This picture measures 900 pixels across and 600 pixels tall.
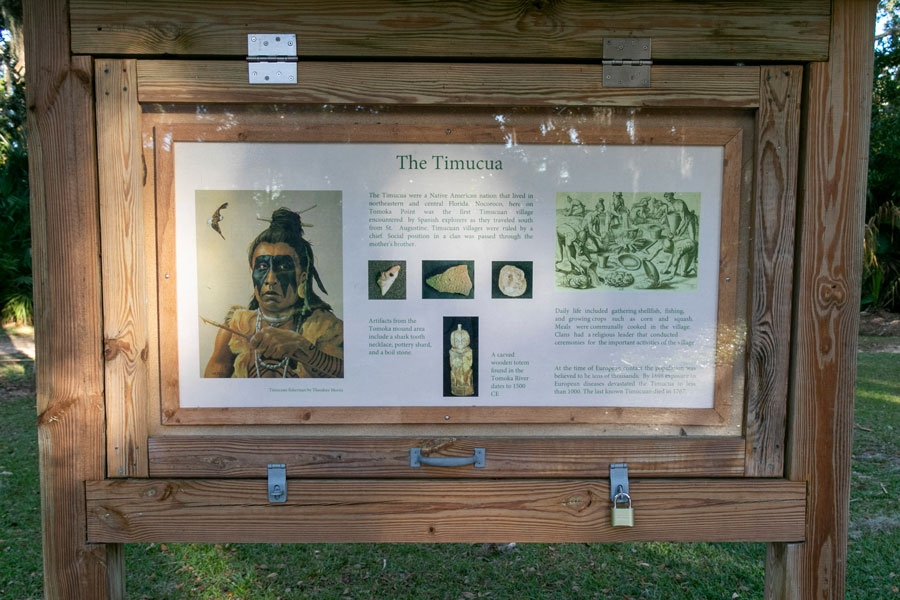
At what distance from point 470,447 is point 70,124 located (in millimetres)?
1579

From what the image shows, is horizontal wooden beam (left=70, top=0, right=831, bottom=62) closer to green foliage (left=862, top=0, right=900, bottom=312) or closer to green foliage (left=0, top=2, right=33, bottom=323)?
green foliage (left=0, top=2, right=33, bottom=323)

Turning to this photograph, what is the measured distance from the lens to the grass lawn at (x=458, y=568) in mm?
3277

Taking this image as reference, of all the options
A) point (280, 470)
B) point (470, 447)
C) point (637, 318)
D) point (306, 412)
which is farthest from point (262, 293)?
point (637, 318)

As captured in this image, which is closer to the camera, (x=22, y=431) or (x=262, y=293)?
(x=262, y=293)

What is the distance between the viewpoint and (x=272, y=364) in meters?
1.94

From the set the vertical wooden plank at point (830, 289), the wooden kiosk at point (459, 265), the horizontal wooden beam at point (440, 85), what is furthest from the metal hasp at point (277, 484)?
the vertical wooden plank at point (830, 289)

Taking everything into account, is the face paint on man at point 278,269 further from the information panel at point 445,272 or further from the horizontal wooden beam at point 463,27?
the horizontal wooden beam at point 463,27

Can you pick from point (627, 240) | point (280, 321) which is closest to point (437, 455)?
point (280, 321)

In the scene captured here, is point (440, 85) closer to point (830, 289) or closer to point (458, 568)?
point (830, 289)

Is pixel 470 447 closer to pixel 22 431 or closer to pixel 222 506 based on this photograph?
pixel 222 506

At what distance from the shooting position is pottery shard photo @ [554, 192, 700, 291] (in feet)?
6.28

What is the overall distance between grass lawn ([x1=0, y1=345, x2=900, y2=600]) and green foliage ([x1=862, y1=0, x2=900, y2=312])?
28.1ft

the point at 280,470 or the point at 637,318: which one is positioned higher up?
the point at 637,318

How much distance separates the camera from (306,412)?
6.37ft
